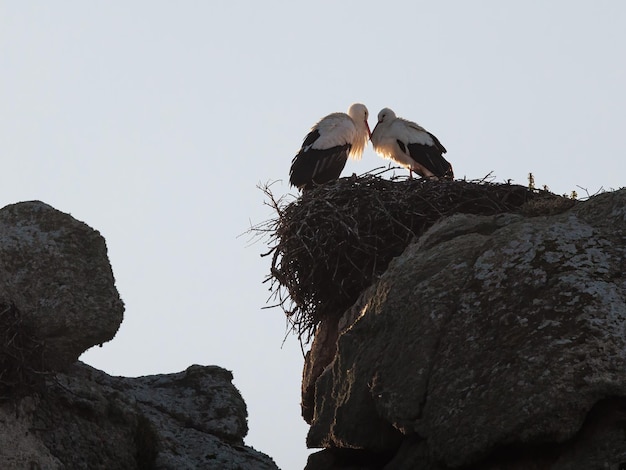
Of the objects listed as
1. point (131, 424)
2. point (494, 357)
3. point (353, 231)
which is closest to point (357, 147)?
point (353, 231)

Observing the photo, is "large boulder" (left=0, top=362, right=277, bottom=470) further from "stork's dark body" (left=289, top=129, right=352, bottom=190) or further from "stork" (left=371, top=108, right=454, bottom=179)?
"stork's dark body" (left=289, top=129, right=352, bottom=190)

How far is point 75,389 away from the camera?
784 cm

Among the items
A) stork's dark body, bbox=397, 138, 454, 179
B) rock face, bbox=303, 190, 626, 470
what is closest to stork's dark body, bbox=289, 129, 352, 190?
A: stork's dark body, bbox=397, 138, 454, 179

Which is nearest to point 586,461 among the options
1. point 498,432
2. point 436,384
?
point 498,432

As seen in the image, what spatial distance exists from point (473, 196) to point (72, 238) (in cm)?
416

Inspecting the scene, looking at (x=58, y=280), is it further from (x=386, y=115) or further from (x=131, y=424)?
(x=386, y=115)

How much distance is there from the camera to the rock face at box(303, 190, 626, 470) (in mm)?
6602

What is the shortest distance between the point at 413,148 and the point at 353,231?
4960mm

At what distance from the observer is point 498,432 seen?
21.8 feet

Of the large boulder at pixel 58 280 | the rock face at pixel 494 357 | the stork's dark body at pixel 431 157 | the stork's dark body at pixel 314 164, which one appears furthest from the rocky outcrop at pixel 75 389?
the stork's dark body at pixel 314 164

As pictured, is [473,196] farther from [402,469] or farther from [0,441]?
[0,441]

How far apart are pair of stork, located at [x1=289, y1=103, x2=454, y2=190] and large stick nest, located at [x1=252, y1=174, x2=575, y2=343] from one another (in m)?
3.75

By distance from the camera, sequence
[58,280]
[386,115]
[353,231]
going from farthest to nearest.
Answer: [386,115], [353,231], [58,280]

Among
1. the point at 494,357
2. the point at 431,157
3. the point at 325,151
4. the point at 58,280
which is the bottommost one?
the point at 494,357
